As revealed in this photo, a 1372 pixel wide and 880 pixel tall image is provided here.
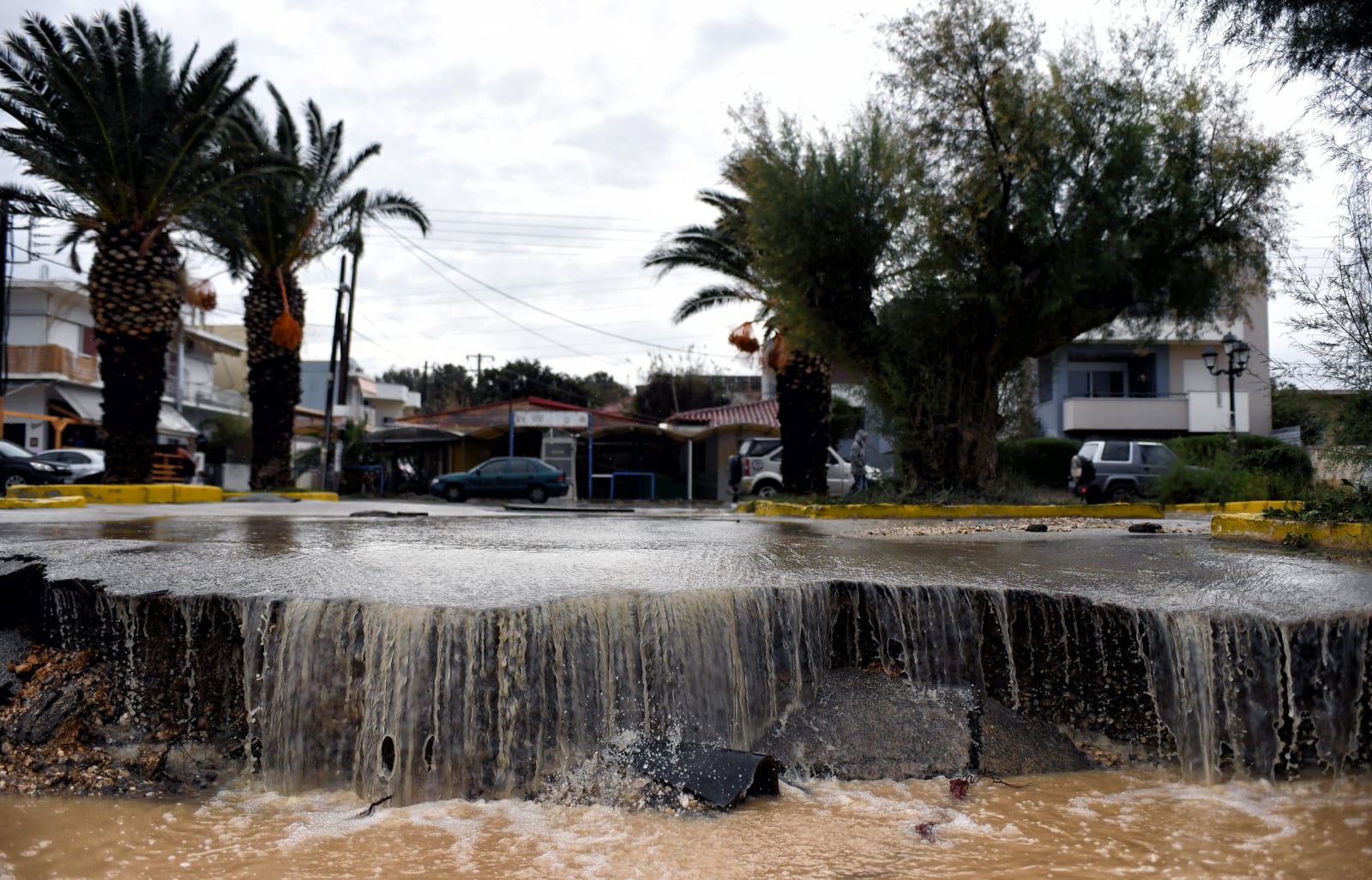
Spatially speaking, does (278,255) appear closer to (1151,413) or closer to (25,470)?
(25,470)

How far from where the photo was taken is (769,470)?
83.0 ft

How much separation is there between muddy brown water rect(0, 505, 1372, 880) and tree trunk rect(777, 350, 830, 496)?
14976mm

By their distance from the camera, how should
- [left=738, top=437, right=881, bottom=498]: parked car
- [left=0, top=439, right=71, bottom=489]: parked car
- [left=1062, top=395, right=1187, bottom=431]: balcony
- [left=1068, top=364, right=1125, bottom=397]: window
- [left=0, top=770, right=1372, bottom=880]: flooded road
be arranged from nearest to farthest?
[left=0, top=770, right=1372, bottom=880]: flooded road
[left=0, top=439, right=71, bottom=489]: parked car
[left=738, top=437, right=881, bottom=498]: parked car
[left=1062, top=395, right=1187, bottom=431]: balcony
[left=1068, top=364, right=1125, bottom=397]: window

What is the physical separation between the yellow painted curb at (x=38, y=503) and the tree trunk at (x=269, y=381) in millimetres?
8507

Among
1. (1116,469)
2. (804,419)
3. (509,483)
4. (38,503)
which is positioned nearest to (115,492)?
(38,503)

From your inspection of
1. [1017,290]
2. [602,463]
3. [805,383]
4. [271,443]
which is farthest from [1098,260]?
[602,463]

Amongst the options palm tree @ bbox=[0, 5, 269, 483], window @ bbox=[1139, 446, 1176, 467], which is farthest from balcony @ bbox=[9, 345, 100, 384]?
window @ bbox=[1139, 446, 1176, 467]

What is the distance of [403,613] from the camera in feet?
14.7

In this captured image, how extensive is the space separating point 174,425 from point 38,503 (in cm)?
2741

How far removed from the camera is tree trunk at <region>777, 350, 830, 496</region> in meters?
21.1

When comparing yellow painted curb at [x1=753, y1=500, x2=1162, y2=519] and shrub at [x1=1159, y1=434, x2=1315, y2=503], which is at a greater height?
shrub at [x1=1159, y1=434, x2=1315, y2=503]

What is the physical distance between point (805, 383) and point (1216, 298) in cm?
844

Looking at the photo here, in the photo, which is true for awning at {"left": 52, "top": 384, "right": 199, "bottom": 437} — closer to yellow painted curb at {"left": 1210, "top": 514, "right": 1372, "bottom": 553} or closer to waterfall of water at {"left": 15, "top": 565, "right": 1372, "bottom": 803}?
waterfall of water at {"left": 15, "top": 565, "right": 1372, "bottom": 803}

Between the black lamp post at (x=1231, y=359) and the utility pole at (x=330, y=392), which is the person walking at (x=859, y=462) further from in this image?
the utility pole at (x=330, y=392)
